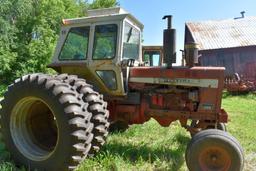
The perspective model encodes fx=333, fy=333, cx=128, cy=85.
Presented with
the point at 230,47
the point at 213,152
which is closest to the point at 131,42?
the point at 213,152

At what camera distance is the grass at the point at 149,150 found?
4.63m

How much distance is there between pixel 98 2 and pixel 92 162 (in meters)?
30.7

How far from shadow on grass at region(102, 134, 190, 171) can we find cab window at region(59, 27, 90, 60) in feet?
5.22

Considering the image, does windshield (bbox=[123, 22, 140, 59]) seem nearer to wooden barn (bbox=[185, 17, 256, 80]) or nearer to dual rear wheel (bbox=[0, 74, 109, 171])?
dual rear wheel (bbox=[0, 74, 109, 171])

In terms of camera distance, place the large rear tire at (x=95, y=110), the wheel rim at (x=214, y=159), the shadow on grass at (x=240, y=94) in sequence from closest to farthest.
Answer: the wheel rim at (x=214, y=159), the large rear tire at (x=95, y=110), the shadow on grass at (x=240, y=94)

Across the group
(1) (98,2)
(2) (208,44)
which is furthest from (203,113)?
(1) (98,2)

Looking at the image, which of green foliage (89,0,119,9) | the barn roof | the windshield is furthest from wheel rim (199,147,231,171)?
green foliage (89,0,119,9)

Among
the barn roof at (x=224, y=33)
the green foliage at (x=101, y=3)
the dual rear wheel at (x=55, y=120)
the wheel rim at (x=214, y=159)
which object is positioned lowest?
the wheel rim at (x=214, y=159)

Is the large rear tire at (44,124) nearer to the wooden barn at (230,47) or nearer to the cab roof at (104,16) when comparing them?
the cab roof at (104,16)

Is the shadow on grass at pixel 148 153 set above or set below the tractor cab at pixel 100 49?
below

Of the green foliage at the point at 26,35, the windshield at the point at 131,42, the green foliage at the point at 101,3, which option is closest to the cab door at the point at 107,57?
the windshield at the point at 131,42

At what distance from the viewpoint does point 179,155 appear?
5.27m

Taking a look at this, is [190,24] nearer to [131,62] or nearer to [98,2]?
[98,2]

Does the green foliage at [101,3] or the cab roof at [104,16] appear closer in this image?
the cab roof at [104,16]
